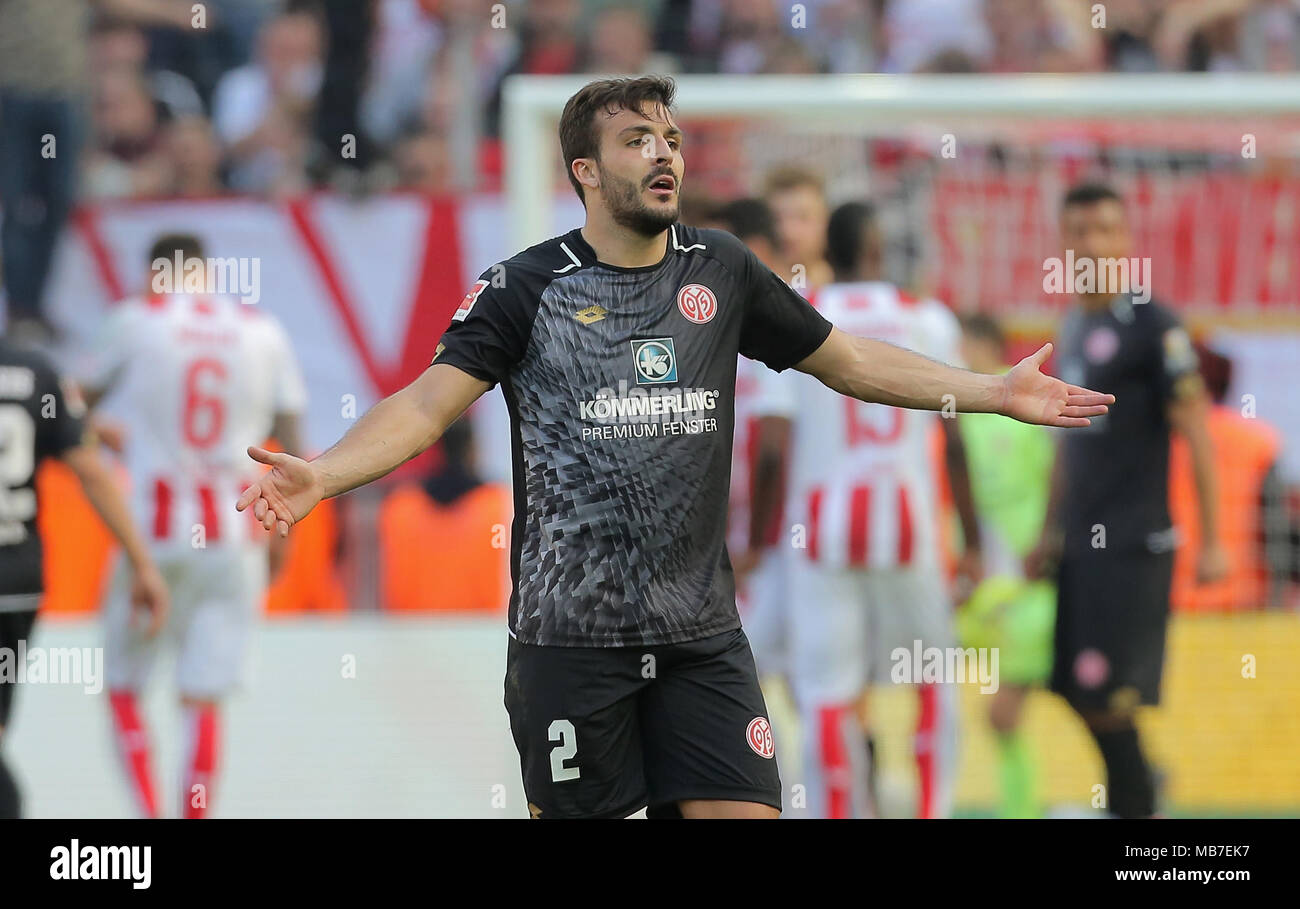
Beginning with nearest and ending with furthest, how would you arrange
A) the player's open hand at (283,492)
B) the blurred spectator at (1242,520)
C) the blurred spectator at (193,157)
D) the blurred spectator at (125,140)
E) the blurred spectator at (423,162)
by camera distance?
the player's open hand at (283,492), the blurred spectator at (1242,520), the blurred spectator at (423,162), the blurred spectator at (193,157), the blurred spectator at (125,140)

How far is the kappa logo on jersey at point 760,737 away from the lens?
4.19m

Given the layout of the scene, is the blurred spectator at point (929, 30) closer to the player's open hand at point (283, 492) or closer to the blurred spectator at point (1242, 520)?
the blurred spectator at point (1242, 520)

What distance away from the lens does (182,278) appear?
25.8ft

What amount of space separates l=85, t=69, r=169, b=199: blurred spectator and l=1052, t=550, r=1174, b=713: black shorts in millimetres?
5544

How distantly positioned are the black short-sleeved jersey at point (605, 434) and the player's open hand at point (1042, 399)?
706mm

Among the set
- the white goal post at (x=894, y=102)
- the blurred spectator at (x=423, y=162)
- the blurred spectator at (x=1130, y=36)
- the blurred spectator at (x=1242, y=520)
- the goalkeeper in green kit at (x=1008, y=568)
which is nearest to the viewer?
the white goal post at (x=894, y=102)

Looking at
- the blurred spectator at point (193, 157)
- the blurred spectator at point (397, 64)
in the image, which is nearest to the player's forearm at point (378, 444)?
the blurred spectator at point (193, 157)

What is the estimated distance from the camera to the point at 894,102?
7266 millimetres

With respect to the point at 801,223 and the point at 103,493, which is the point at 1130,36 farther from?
the point at 103,493

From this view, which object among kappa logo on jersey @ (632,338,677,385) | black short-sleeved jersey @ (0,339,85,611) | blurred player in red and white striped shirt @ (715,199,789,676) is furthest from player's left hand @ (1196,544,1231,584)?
black short-sleeved jersey @ (0,339,85,611)

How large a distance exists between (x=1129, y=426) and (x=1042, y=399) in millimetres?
2617

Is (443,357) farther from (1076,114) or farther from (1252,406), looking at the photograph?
(1252,406)

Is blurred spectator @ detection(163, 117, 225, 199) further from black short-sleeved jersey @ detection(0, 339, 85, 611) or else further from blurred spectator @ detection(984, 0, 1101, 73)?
blurred spectator @ detection(984, 0, 1101, 73)

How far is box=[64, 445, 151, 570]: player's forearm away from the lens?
6.79 m
